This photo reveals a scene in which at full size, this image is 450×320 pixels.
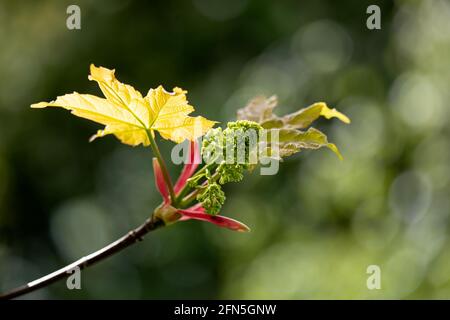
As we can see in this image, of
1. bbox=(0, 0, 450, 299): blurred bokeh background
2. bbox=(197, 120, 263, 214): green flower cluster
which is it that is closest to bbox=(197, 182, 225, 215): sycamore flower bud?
bbox=(197, 120, 263, 214): green flower cluster

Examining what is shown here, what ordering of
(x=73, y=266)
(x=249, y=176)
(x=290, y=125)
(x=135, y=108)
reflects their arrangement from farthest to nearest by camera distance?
(x=249, y=176) < (x=290, y=125) < (x=135, y=108) < (x=73, y=266)

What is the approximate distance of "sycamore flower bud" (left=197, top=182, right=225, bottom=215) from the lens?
994 millimetres

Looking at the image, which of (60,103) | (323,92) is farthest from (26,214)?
(60,103)

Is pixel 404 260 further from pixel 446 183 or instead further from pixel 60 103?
pixel 60 103

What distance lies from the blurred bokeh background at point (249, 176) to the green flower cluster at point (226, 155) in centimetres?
281

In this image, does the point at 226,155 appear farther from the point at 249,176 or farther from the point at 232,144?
the point at 249,176

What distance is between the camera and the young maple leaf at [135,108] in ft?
3.42

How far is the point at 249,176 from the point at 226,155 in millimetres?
4218

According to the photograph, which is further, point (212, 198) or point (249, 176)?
point (249, 176)

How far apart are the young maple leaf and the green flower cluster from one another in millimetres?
29

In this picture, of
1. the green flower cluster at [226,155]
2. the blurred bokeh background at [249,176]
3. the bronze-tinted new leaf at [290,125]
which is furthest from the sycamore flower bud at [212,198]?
the blurred bokeh background at [249,176]

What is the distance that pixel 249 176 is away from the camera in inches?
206

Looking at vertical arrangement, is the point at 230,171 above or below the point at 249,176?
below

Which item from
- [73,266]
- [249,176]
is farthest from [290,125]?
[249,176]
